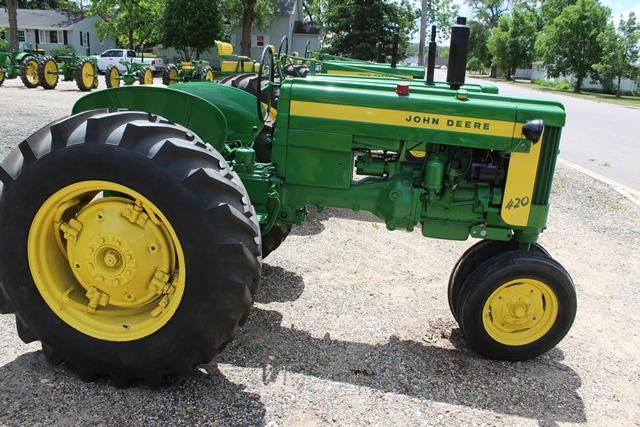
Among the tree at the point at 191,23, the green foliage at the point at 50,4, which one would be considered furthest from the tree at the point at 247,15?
the green foliage at the point at 50,4

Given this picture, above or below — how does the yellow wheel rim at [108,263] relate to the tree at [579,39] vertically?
below

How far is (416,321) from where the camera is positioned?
4.27 metres

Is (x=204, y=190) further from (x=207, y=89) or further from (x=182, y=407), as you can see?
(x=207, y=89)

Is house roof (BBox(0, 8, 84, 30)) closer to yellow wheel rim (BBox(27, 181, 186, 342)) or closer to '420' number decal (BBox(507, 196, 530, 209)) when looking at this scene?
yellow wheel rim (BBox(27, 181, 186, 342))

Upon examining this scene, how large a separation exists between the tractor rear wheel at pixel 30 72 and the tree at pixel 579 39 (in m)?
43.0

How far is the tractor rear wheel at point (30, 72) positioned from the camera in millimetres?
20734

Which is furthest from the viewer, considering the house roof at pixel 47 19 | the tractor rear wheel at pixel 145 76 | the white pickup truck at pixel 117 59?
the house roof at pixel 47 19

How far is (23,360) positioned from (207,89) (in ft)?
8.79

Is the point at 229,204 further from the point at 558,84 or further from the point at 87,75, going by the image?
the point at 558,84

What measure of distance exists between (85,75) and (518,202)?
2039 centimetres

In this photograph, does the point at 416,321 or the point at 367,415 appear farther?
the point at 416,321

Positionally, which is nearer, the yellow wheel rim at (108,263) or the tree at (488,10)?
the yellow wheel rim at (108,263)

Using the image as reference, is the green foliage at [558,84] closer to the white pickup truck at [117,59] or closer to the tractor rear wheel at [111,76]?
the white pickup truck at [117,59]

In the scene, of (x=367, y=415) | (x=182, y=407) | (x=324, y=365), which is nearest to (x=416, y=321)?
(x=324, y=365)
